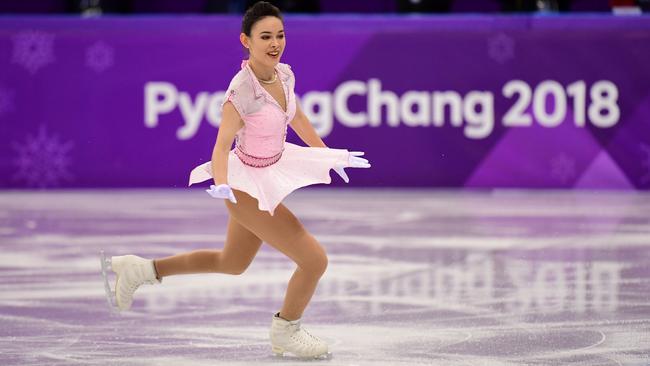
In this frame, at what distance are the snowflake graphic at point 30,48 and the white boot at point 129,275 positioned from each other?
20.3 feet

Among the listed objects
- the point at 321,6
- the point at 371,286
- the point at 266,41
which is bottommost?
the point at 371,286

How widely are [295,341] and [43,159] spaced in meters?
6.55

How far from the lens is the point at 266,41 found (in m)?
4.63

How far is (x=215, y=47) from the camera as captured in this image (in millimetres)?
10742

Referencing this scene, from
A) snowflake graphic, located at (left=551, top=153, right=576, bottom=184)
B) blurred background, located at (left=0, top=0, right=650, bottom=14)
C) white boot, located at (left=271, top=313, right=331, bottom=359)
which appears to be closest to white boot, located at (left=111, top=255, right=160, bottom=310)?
white boot, located at (left=271, top=313, right=331, bottom=359)

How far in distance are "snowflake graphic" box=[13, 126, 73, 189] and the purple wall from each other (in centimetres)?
1

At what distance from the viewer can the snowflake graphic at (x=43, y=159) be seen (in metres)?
10.8

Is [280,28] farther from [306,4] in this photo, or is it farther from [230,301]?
[306,4]

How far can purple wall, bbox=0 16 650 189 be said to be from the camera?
34.5ft

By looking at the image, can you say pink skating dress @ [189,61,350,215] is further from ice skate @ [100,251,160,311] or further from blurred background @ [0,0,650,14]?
blurred background @ [0,0,650,14]

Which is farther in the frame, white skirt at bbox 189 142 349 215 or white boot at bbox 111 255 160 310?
white boot at bbox 111 255 160 310

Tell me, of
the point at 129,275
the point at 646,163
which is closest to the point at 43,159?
the point at 646,163

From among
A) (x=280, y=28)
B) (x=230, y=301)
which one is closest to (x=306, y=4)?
(x=230, y=301)

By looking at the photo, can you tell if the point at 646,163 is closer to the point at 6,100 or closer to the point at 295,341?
the point at 6,100
